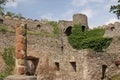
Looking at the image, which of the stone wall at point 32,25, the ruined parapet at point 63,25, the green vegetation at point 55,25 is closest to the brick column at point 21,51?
the stone wall at point 32,25

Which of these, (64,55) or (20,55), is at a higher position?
(20,55)

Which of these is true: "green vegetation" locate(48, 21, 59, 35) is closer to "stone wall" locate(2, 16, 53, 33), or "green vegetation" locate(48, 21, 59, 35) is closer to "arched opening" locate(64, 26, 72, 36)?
"stone wall" locate(2, 16, 53, 33)

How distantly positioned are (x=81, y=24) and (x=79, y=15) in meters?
1.06

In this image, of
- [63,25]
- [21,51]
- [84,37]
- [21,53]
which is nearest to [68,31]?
[63,25]

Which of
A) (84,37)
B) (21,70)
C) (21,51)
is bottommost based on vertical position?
(21,70)

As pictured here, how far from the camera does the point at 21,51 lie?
15734 mm

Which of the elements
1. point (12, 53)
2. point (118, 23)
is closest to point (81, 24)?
point (118, 23)

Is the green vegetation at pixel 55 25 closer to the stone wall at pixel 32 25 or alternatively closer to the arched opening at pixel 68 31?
the stone wall at pixel 32 25

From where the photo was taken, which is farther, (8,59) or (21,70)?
(8,59)

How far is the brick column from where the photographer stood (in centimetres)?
1527

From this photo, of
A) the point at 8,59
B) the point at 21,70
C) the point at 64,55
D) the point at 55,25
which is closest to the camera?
the point at 21,70

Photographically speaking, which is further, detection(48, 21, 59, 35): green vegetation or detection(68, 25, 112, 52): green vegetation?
detection(48, 21, 59, 35): green vegetation

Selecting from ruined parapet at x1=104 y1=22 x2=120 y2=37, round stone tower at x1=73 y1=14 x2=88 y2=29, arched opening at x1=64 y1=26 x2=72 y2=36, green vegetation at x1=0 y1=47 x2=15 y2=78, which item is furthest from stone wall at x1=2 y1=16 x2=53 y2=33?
ruined parapet at x1=104 y1=22 x2=120 y2=37

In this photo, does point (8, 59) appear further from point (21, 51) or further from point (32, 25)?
point (21, 51)
